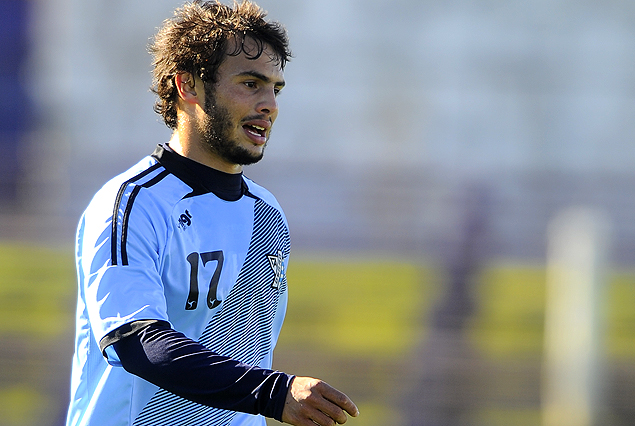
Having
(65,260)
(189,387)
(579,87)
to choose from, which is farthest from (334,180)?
(189,387)

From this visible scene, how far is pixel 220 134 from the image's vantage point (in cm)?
275

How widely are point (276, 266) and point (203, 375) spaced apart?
0.92m

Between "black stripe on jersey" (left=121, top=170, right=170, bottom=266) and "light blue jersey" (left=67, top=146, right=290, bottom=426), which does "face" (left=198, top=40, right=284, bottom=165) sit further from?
"black stripe on jersey" (left=121, top=170, right=170, bottom=266)

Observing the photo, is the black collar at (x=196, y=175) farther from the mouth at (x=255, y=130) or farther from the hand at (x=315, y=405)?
the hand at (x=315, y=405)

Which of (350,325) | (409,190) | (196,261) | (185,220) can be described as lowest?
(196,261)

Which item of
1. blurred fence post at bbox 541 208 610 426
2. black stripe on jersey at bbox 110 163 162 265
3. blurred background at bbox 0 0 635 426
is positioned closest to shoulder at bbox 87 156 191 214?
black stripe on jersey at bbox 110 163 162 265

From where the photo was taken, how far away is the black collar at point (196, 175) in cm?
270

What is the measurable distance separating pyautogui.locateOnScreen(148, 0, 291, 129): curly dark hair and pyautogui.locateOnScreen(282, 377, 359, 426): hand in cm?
119

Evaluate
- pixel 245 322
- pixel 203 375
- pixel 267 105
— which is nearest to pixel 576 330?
pixel 245 322

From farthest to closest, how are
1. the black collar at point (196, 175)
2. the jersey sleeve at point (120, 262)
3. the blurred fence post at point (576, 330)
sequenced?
the blurred fence post at point (576, 330) → the black collar at point (196, 175) → the jersey sleeve at point (120, 262)

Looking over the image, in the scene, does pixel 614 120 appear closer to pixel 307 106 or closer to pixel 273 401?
pixel 307 106

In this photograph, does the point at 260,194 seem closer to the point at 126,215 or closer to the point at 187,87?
the point at 187,87

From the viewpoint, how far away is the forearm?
6.70 ft

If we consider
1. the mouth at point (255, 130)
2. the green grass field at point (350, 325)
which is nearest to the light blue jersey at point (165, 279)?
the mouth at point (255, 130)
